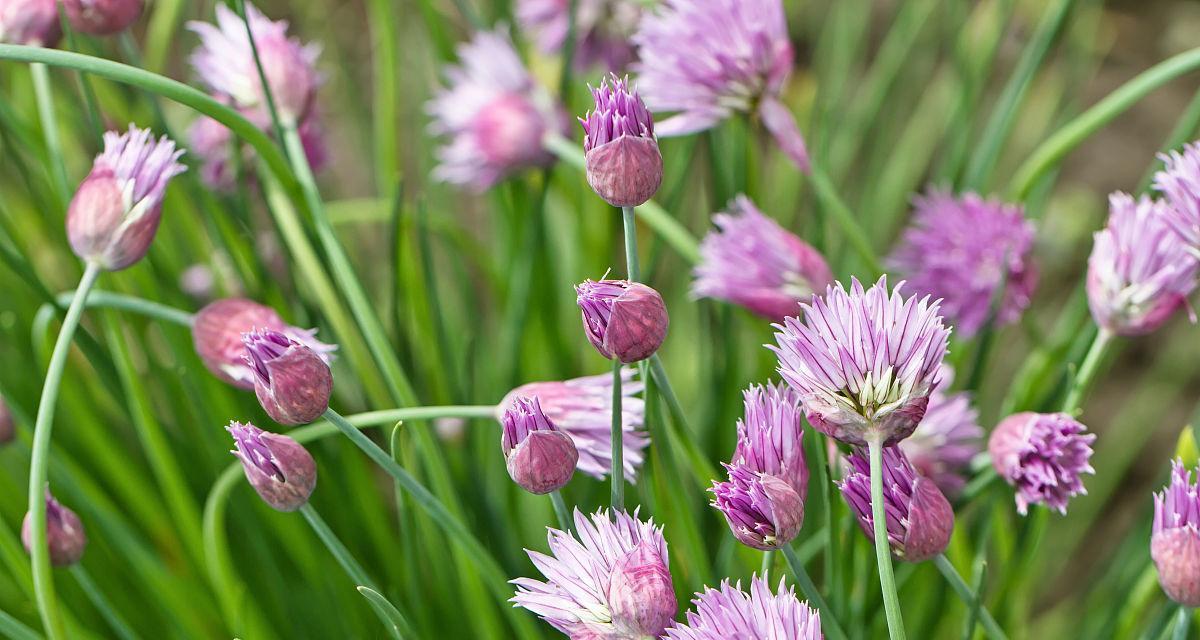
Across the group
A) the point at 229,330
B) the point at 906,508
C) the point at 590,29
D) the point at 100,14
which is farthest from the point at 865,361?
the point at 590,29

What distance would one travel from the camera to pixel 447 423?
3.00ft

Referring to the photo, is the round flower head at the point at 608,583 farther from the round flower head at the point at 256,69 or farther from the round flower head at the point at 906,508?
the round flower head at the point at 256,69

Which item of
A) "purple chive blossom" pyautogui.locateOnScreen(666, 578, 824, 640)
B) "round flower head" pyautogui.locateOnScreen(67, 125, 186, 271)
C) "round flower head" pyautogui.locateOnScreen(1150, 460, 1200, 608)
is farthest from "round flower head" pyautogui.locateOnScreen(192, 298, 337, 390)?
"round flower head" pyautogui.locateOnScreen(1150, 460, 1200, 608)

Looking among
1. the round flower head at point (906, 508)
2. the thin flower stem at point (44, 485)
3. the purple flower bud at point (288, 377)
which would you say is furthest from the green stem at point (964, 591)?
the thin flower stem at point (44, 485)

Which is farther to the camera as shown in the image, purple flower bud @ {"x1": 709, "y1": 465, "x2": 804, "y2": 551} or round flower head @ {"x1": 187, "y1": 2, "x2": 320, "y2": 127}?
round flower head @ {"x1": 187, "y1": 2, "x2": 320, "y2": 127}

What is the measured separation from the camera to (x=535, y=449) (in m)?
0.44

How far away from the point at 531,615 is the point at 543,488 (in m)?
0.26

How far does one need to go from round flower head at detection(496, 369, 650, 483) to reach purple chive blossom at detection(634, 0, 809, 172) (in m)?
0.19

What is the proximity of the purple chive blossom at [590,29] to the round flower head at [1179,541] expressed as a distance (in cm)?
62

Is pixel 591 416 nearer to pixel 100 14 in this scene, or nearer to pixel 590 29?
pixel 100 14

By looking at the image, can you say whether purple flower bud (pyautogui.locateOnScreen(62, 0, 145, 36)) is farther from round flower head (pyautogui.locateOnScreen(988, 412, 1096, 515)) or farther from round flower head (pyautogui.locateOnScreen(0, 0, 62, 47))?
round flower head (pyautogui.locateOnScreen(988, 412, 1096, 515))

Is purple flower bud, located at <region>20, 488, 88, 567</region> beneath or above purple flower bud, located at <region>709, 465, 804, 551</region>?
beneath

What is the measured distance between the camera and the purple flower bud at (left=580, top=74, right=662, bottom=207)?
0.44 m

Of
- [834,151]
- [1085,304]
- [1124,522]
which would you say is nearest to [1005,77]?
[834,151]
